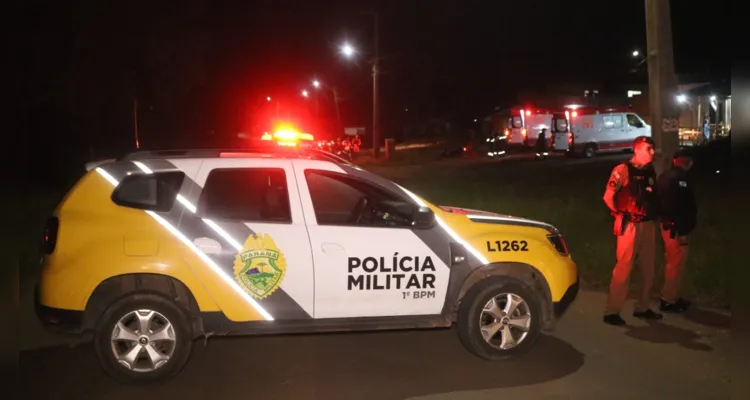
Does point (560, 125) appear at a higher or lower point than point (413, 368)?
higher

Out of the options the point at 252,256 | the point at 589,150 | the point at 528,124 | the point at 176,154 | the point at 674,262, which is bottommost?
the point at 674,262

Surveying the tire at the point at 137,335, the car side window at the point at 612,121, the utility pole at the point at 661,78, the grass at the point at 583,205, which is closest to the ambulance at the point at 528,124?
the car side window at the point at 612,121

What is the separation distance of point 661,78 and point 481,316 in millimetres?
5004

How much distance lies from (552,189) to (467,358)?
41.5 ft

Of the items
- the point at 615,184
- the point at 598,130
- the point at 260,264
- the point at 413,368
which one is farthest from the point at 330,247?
the point at 598,130

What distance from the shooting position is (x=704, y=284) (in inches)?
348

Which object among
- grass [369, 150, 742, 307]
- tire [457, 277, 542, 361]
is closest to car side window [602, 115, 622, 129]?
grass [369, 150, 742, 307]

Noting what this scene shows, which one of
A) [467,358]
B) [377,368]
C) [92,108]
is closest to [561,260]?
[467,358]

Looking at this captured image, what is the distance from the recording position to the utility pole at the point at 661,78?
932cm

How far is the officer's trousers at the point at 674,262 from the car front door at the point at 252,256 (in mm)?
4115

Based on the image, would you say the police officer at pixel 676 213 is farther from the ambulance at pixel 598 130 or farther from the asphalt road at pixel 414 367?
the ambulance at pixel 598 130

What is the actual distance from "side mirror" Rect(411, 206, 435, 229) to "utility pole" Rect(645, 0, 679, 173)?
4576 millimetres

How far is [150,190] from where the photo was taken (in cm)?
582

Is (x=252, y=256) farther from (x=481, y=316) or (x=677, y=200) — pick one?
(x=677, y=200)
